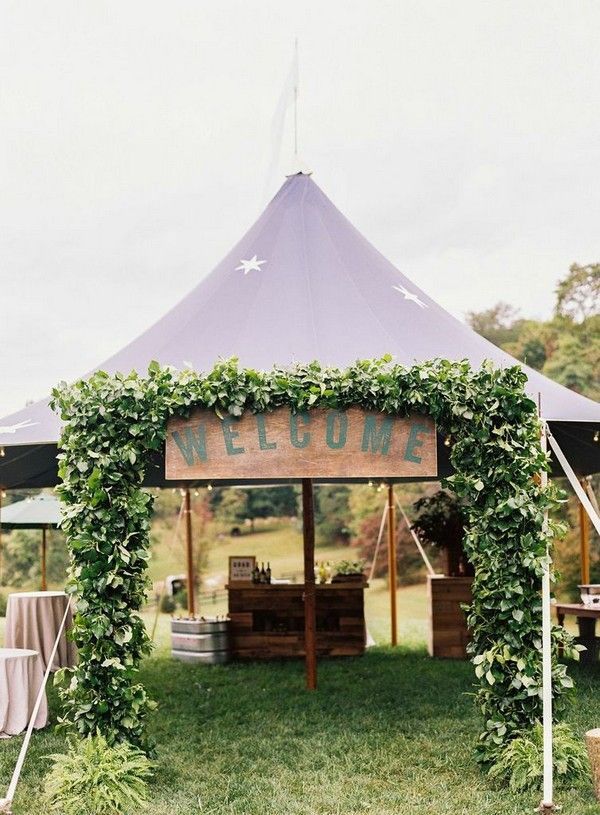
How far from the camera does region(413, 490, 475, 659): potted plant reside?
10.3 m

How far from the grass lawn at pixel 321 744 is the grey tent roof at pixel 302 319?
2369 mm

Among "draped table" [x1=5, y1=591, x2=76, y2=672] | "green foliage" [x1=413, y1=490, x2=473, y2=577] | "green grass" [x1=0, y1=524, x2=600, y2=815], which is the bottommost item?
"green grass" [x1=0, y1=524, x2=600, y2=815]

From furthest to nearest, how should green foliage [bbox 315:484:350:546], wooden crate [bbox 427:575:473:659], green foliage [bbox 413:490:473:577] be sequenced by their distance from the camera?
1. green foliage [bbox 315:484:350:546]
2. green foliage [bbox 413:490:473:577]
3. wooden crate [bbox 427:575:473:659]

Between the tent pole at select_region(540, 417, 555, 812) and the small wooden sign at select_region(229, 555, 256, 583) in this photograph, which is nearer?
the tent pole at select_region(540, 417, 555, 812)

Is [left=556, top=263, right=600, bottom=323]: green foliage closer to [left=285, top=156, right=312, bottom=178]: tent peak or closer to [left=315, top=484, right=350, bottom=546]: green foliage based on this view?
[left=315, top=484, right=350, bottom=546]: green foliage

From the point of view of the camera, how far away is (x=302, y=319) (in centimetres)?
738

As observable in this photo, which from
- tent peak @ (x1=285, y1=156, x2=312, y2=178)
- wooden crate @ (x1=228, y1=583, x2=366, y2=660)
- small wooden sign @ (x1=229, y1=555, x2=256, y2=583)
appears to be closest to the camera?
tent peak @ (x1=285, y1=156, x2=312, y2=178)

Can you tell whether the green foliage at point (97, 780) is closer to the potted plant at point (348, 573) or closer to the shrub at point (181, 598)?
the potted plant at point (348, 573)

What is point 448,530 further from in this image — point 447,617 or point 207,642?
point 207,642

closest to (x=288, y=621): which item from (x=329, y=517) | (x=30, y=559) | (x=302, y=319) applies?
(x=302, y=319)

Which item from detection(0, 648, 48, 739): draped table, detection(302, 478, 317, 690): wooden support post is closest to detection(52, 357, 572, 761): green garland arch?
detection(0, 648, 48, 739): draped table

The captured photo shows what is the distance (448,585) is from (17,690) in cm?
489

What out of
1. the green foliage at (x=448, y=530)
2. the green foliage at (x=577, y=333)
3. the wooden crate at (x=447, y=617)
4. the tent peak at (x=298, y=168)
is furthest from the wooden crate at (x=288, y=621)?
the green foliage at (x=577, y=333)

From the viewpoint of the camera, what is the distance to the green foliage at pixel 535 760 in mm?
5375
